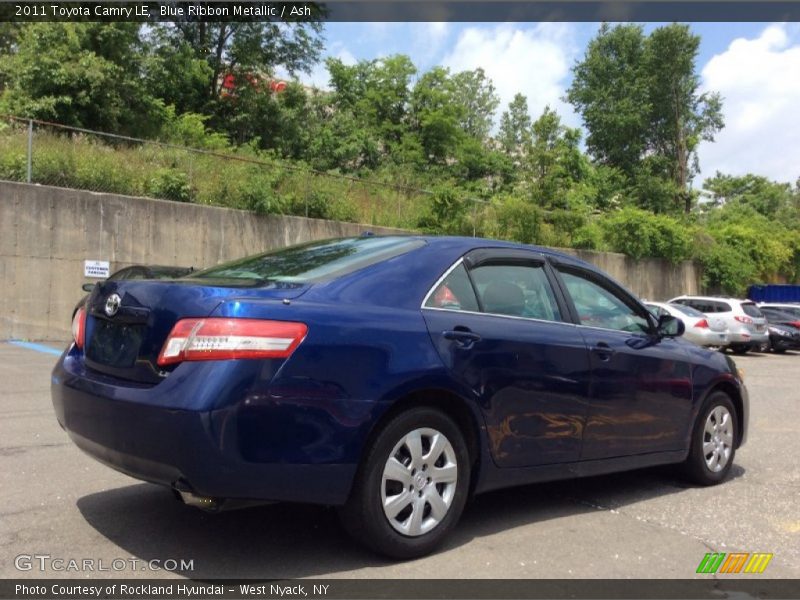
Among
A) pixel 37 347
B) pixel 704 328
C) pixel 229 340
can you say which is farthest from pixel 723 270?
pixel 229 340

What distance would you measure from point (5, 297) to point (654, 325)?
14.2m

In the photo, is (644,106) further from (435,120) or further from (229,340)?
(229,340)

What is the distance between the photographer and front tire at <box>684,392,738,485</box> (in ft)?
18.4

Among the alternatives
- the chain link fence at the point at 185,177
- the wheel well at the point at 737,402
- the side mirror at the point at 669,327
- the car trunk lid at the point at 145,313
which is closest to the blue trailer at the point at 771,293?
the chain link fence at the point at 185,177

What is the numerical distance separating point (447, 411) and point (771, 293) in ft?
121

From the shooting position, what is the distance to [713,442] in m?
5.75

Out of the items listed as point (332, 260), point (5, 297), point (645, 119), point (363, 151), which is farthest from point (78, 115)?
point (645, 119)

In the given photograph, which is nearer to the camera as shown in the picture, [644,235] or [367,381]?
[367,381]

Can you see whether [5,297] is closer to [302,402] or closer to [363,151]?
[302,402]

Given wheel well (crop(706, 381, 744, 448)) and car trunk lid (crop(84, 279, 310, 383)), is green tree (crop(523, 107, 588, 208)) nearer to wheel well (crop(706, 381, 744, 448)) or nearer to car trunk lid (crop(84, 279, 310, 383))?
wheel well (crop(706, 381, 744, 448))

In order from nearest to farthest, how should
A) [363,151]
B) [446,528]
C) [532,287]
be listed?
1. [446,528]
2. [532,287]
3. [363,151]

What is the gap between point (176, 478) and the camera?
3.36m

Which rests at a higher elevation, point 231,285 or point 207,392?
point 231,285

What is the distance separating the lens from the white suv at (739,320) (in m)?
21.3
